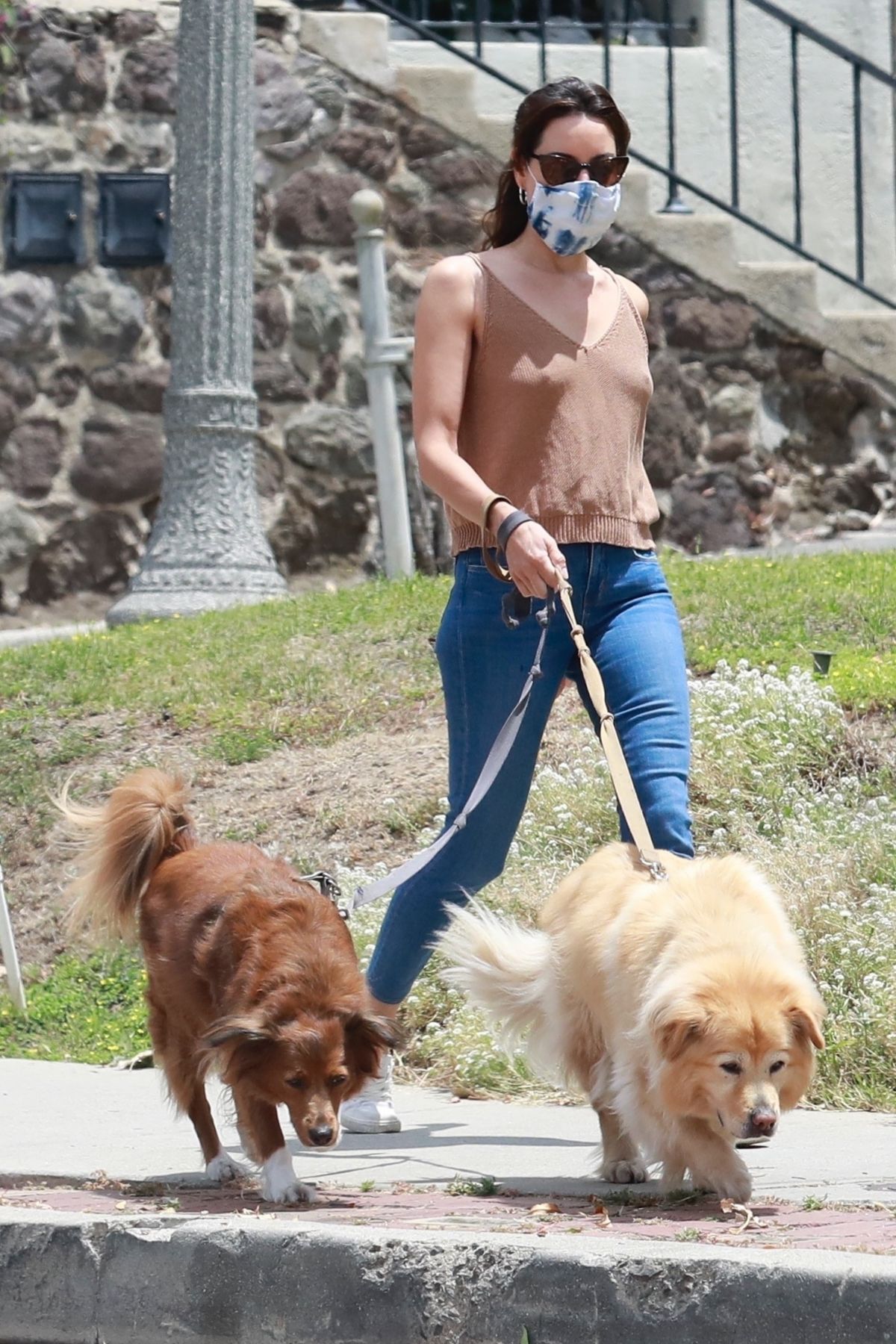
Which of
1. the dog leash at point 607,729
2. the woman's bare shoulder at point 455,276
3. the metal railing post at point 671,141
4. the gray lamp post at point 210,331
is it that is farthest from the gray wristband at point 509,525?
the metal railing post at point 671,141

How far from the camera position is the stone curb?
3041mm

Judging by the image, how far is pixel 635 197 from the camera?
37.2 feet

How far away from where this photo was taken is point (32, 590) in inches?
452

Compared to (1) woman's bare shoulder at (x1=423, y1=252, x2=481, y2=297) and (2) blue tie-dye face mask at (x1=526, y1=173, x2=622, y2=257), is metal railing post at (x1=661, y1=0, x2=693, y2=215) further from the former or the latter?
(1) woman's bare shoulder at (x1=423, y1=252, x2=481, y2=297)

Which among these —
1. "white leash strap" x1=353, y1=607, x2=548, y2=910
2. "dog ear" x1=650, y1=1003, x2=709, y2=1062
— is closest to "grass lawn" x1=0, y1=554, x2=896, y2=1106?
"white leash strap" x1=353, y1=607, x2=548, y2=910

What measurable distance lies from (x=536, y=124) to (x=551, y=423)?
29.2 inches

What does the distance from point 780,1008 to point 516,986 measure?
865 mm

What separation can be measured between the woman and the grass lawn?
4.70 feet

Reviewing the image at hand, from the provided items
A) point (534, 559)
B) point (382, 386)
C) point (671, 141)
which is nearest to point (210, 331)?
point (382, 386)

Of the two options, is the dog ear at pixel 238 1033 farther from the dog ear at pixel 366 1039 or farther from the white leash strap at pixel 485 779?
the white leash strap at pixel 485 779

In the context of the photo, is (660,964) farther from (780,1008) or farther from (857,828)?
(857,828)

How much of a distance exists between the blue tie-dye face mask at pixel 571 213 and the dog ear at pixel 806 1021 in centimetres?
186

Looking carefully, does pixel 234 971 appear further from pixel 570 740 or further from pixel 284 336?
pixel 284 336

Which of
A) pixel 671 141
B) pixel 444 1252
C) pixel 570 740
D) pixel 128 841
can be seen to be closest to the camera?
pixel 444 1252
